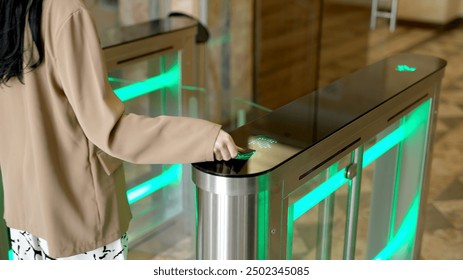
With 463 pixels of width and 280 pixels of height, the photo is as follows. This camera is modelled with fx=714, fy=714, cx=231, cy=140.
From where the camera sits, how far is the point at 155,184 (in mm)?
3086

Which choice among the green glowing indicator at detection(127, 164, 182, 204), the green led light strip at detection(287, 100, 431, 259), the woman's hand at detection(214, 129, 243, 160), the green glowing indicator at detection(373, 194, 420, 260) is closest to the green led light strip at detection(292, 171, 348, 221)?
the green led light strip at detection(287, 100, 431, 259)

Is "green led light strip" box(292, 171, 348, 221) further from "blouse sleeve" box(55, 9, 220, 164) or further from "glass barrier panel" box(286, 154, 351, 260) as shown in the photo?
"blouse sleeve" box(55, 9, 220, 164)

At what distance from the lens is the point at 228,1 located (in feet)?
13.2

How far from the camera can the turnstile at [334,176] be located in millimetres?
1504

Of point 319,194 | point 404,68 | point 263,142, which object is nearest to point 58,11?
point 263,142

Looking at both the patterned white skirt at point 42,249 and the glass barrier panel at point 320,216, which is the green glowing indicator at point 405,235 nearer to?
the glass barrier panel at point 320,216

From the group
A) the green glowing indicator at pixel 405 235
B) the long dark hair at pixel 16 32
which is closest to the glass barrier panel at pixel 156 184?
the green glowing indicator at pixel 405 235

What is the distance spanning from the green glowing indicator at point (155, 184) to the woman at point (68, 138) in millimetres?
1202

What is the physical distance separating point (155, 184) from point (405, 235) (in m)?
1.10

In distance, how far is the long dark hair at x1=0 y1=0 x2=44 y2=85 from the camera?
140 centimetres

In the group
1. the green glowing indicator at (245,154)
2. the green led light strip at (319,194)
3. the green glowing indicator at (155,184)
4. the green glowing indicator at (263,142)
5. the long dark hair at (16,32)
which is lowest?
the green glowing indicator at (155,184)

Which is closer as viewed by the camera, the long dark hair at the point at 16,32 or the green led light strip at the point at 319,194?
the long dark hair at the point at 16,32
